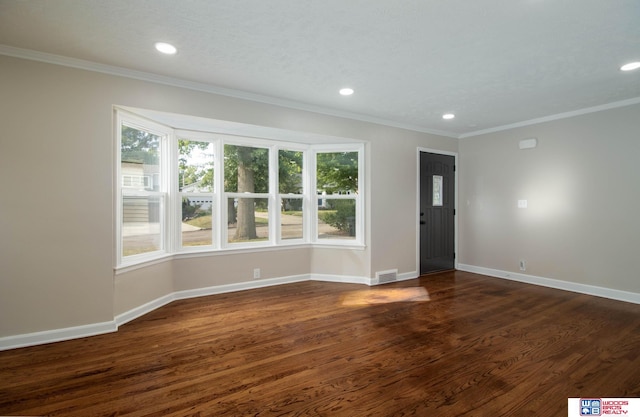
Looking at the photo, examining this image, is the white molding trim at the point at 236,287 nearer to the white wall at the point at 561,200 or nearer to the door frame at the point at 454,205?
the door frame at the point at 454,205

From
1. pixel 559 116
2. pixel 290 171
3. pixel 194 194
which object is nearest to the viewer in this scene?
pixel 194 194

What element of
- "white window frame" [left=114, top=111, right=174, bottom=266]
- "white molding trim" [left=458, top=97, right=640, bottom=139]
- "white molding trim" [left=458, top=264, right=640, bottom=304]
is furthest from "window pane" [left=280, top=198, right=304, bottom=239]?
"white molding trim" [left=458, top=97, right=640, bottom=139]

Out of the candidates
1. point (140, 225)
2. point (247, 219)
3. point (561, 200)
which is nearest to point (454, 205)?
point (561, 200)

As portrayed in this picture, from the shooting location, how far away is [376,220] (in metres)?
4.75

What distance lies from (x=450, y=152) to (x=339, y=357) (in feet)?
14.7

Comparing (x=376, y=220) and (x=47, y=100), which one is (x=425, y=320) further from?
(x=47, y=100)

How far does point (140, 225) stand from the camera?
138 inches

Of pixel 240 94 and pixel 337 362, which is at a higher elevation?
pixel 240 94

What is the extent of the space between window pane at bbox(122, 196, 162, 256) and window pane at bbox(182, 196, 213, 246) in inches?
13.0

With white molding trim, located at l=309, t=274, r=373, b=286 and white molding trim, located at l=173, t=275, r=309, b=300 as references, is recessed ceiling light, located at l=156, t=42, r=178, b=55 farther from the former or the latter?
white molding trim, located at l=309, t=274, r=373, b=286

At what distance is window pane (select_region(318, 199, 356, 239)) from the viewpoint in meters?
4.91

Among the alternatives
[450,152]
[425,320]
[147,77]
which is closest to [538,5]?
[425,320]

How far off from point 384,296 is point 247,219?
2.21m

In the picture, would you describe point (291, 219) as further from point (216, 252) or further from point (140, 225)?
point (140, 225)
